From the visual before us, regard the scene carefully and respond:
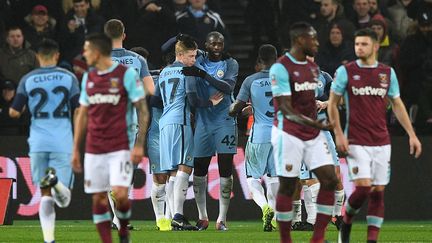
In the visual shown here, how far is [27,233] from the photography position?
17.0 meters

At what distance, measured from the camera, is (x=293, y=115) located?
1266 centimetres

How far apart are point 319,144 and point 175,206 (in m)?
4.90

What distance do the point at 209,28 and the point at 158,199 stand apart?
5726 millimetres

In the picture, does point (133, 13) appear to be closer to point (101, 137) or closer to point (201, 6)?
point (201, 6)

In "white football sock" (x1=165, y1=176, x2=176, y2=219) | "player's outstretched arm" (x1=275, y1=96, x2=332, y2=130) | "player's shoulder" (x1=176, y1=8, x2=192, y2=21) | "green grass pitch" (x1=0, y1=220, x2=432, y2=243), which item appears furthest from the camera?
"player's shoulder" (x1=176, y1=8, x2=192, y2=21)

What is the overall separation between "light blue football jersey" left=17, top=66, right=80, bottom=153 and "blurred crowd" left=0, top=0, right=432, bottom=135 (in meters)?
7.67

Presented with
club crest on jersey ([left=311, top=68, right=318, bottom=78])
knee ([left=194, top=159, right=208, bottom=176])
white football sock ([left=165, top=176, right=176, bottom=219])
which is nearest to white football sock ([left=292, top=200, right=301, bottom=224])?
knee ([left=194, top=159, right=208, bottom=176])

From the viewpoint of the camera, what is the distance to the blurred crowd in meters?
21.9

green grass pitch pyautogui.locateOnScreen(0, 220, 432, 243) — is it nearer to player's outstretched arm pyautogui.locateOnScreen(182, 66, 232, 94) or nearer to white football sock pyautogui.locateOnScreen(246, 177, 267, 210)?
white football sock pyautogui.locateOnScreen(246, 177, 267, 210)

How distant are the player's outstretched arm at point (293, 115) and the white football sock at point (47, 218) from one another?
8.60ft

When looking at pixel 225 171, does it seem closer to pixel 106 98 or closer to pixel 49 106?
pixel 49 106

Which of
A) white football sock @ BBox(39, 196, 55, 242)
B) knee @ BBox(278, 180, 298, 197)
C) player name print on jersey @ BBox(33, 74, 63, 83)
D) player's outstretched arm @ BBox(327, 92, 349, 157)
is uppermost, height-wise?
player name print on jersey @ BBox(33, 74, 63, 83)

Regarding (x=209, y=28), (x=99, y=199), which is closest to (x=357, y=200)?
(x=99, y=199)

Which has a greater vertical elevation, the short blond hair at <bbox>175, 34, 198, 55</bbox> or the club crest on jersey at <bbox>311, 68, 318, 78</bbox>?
the short blond hair at <bbox>175, 34, 198, 55</bbox>
